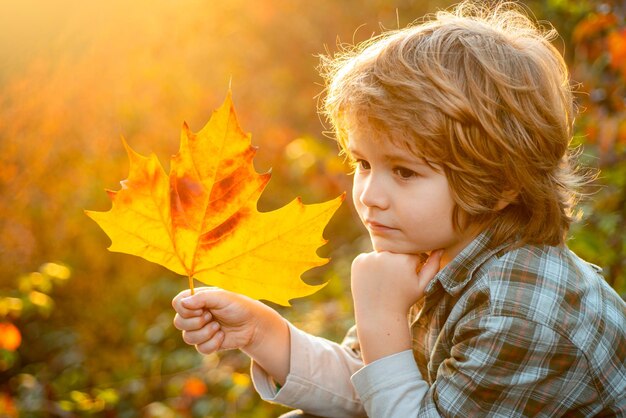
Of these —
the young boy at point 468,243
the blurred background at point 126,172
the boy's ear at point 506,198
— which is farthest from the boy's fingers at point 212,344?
the blurred background at point 126,172

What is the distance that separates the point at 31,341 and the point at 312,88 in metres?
2.82

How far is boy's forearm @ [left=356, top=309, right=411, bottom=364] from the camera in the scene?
4.66 feet

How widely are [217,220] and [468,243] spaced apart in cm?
53

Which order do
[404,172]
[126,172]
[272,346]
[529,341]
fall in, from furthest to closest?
[126,172]
[272,346]
[404,172]
[529,341]

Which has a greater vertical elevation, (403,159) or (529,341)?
(403,159)

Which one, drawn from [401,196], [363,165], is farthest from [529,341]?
[363,165]

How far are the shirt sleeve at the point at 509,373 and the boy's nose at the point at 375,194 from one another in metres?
0.27

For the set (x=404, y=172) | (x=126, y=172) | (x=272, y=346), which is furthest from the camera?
(x=126, y=172)

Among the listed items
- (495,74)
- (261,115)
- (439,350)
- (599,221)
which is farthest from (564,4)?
(261,115)

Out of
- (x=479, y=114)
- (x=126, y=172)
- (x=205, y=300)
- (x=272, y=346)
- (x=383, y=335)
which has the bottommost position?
(x=126, y=172)

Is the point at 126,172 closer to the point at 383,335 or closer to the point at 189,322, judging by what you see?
the point at 189,322

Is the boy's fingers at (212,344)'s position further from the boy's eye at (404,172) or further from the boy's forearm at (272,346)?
the boy's eye at (404,172)

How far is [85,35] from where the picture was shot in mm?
3936

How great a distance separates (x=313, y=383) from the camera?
1.67 meters
